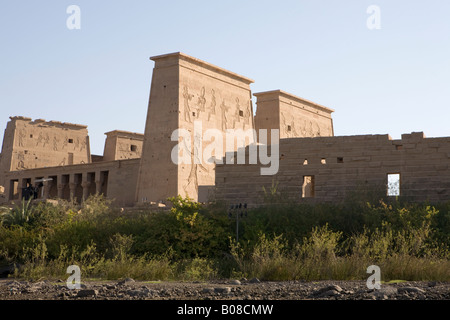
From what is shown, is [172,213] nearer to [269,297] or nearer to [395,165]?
[395,165]

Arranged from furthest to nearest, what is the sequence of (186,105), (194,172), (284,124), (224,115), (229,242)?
(284,124) → (224,115) → (186,105) → (194,172) → (229,242)

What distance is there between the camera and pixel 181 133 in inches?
1145

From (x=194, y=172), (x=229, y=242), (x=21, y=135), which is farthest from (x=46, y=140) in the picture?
(x=229, y=242)

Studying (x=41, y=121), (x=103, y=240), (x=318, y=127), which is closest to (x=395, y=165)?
(x=103, y=240)

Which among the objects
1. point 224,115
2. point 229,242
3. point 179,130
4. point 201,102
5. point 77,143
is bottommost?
point 229,242

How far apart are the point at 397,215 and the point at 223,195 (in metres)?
6.50

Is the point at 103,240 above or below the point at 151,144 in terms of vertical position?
below

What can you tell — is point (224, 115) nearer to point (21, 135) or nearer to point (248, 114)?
point (248, 114)

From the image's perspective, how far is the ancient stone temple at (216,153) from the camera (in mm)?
21219

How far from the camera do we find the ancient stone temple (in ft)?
69.6

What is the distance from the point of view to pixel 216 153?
102 ft

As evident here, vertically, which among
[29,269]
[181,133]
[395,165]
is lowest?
[29,269]

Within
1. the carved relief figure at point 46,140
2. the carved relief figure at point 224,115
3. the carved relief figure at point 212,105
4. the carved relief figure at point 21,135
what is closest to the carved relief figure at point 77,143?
the carved relief figure at point 46,140
